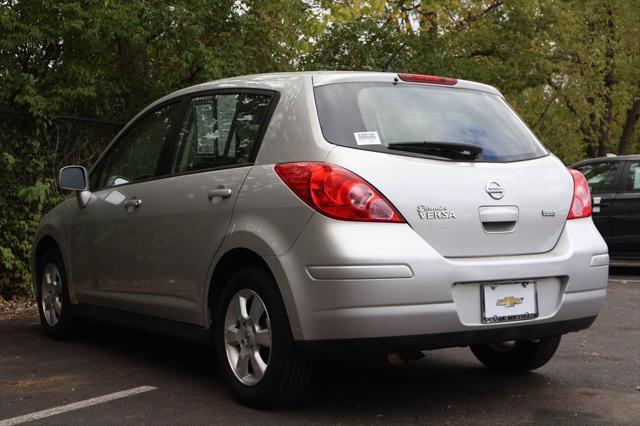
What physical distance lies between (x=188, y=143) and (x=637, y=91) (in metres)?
24.6

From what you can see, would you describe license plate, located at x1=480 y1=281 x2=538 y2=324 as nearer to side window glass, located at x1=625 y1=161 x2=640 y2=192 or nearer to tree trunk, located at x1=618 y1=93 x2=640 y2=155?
side window glass, located at x1=625 y1=161 x2=640 y2=192

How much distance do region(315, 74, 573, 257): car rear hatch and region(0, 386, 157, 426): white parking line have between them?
186 centimetres

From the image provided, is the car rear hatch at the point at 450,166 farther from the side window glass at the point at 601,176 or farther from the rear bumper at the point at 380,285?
the side window glass at the point at 601,176

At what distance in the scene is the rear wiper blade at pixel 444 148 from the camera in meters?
4.73

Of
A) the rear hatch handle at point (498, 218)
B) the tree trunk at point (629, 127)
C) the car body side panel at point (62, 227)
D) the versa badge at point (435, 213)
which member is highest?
the versa badge at point (435, 213)

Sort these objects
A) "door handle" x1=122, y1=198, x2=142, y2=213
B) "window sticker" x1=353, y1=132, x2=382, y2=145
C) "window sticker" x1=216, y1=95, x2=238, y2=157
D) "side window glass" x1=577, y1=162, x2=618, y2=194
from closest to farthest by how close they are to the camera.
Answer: "window sticker" x1=353, y1=132, x2=382, y2=145 < "window sticker" x1=216, y1=95, x2=238, y2=157 < "door handle" x1=122, y1=198, x2=142, y2=213 < "side window glass" x1=577, y1=162, x2=618, y2=194

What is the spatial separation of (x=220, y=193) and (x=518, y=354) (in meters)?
2.09

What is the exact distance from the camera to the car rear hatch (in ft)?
15.0

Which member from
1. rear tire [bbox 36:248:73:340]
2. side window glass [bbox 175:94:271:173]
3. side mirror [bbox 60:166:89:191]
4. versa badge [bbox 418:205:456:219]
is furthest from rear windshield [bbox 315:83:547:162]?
rear tire [bbox 36:248:73:340]

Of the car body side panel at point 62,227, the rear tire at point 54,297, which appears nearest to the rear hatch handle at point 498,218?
the car body side panel at point 62,227

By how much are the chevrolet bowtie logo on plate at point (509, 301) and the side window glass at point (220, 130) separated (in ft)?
4.98

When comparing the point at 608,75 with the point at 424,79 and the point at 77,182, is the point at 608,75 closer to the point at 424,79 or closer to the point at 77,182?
the point at 77,182

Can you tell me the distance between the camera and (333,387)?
5430 mm

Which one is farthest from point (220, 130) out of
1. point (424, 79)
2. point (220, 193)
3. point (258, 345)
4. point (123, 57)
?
point (123, 57)
